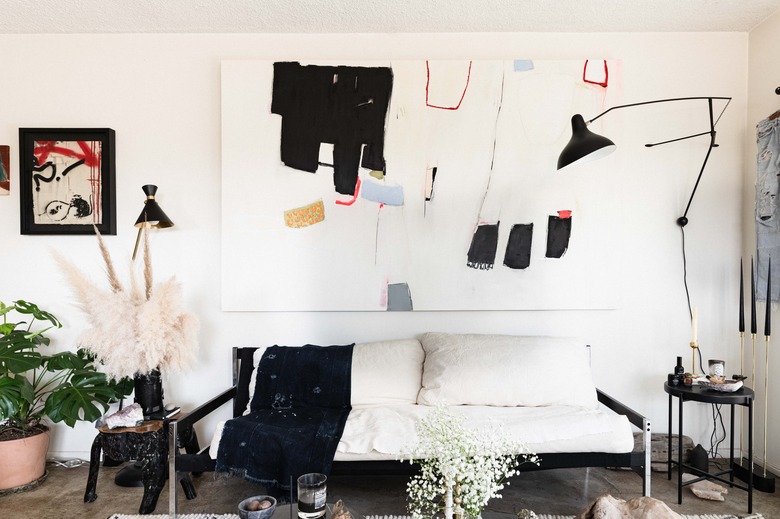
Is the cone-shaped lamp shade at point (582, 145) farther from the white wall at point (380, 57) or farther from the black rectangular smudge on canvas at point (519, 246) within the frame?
the white wall at point (380, 57)

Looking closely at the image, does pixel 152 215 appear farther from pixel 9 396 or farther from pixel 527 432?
pixel 527 432

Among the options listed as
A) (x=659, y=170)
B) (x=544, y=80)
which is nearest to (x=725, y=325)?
(x=659, y=170)

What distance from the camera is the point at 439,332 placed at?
319 centimetres

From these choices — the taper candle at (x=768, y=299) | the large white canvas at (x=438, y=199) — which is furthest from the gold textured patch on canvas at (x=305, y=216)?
the taper candle at (x=768, y=299)

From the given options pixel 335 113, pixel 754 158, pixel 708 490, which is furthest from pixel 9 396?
pixel 754 158

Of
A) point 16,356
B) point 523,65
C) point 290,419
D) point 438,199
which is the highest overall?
point 523,65

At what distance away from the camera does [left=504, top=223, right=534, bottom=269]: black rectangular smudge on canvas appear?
127 inches

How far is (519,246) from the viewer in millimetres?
3223

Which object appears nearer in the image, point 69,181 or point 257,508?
point 257,508

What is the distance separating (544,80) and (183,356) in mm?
2549

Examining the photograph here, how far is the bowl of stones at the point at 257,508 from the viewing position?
1.63 meters

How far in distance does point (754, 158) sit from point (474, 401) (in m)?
2.18

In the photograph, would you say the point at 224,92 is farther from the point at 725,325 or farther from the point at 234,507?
the point at 725,325

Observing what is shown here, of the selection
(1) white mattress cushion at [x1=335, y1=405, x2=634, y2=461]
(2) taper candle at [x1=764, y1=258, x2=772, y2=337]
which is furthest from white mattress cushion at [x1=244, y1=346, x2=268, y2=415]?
(2) taper candle at [x1=764, y1=258, x2=772, y2=337]
